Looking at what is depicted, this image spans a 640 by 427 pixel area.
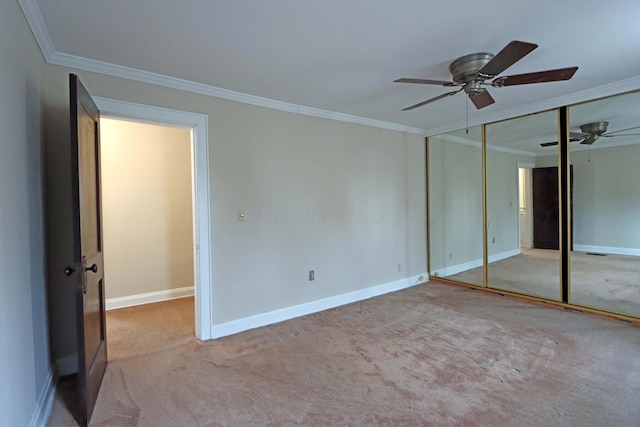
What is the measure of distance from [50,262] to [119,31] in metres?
1.66

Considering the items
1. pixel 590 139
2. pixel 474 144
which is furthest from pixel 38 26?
pixel 590 139

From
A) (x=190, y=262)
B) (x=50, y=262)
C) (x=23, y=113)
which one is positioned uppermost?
(x=23, y=113)

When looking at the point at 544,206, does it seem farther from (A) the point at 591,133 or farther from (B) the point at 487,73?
(B) the point at 487,73

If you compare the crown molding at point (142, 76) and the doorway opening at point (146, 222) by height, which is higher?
the crown molding at point (142, 76)

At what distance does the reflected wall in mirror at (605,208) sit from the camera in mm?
3482

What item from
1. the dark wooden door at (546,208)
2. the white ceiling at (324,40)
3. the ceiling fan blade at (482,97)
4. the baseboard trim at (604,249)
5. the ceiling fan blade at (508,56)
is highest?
the white ceiling at (324,40)

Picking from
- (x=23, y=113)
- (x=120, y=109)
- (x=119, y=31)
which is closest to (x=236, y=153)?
(x=120, y=109)

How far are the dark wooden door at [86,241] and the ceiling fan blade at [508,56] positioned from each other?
2500 mm

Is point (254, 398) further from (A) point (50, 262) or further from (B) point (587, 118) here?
(B) point (587, 118)

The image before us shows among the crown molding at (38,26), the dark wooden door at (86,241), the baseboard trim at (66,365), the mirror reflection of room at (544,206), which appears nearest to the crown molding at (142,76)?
the crown molding at (38,26)

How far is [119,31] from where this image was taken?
78.1 inches

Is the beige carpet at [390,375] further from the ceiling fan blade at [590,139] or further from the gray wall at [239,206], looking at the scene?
the ceiling fan blade at [590,139]

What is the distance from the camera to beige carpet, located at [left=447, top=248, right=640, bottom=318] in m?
3.48

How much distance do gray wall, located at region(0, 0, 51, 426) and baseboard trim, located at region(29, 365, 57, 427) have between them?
0.11 ft
